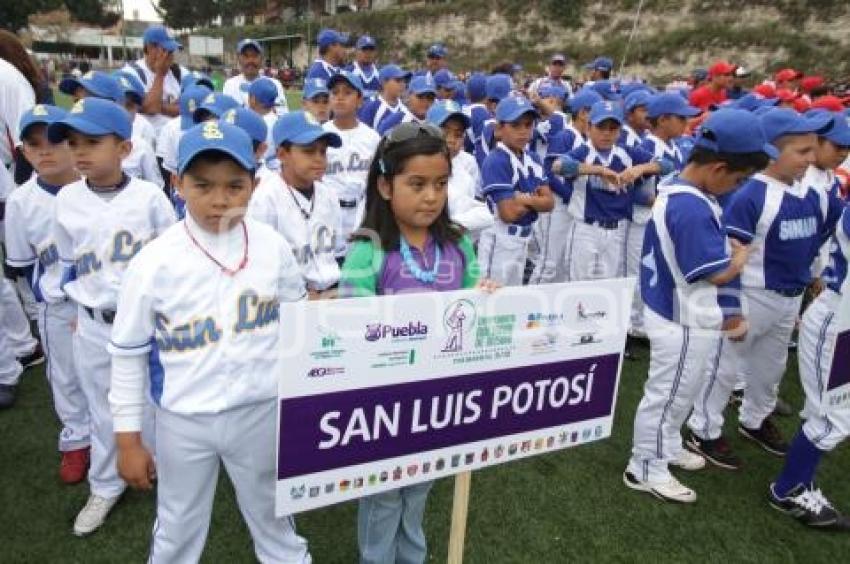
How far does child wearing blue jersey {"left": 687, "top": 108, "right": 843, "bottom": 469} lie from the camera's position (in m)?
3.24

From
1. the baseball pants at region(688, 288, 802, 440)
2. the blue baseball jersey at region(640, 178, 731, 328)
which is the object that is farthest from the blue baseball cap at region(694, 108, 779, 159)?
the baseball pants at region(688, 288, 802, 440)

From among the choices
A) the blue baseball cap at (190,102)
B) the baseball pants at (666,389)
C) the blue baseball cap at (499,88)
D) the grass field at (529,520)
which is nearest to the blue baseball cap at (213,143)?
the grass field at (529,520)

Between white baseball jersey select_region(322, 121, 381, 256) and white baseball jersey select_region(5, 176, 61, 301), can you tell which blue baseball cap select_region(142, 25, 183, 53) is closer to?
white baseball jersey select_region(322, 121, 381, 256)

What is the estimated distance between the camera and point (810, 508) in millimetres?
3238

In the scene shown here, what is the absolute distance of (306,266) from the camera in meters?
3.08

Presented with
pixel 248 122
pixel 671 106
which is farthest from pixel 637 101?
pixel 248 122

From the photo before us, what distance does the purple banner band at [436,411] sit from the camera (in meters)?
1.64

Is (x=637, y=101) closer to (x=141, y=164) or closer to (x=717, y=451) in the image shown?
(x=717, y=451)

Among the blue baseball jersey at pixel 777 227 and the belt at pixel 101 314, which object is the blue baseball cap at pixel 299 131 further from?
the blue baseball jersey at pixel 777 227

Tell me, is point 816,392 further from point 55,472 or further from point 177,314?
point 55,472

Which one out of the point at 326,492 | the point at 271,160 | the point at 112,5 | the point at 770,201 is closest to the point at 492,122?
the point at 271,160

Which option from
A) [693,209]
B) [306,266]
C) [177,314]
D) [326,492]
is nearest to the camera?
[326,492]

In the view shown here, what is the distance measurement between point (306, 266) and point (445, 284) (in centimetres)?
111

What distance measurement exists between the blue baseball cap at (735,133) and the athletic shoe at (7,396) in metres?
4.61
